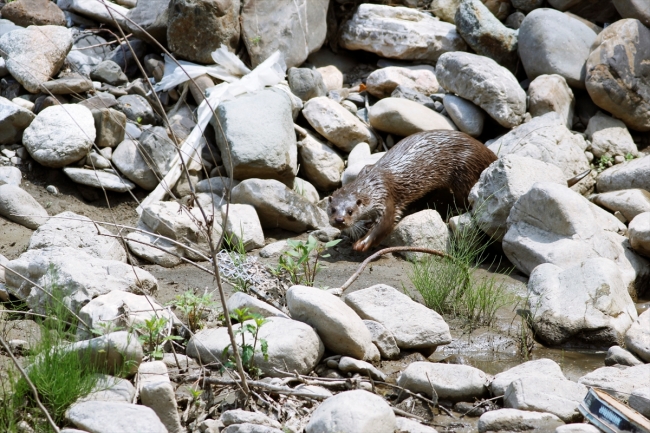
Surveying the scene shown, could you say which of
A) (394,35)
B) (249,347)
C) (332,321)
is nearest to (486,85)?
(394,35)

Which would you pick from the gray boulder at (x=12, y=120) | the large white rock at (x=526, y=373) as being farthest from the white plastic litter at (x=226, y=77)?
the large white rock at (x=526, y=373)

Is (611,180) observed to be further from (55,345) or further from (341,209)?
(55,345)

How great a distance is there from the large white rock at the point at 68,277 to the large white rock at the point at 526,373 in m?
A: 2.13

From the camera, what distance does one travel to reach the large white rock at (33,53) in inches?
268

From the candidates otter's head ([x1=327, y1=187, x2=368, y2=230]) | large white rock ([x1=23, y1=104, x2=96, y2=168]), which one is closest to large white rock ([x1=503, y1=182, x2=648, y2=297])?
otter's head ([x1=327, y1=187, x2=368, y2=230])

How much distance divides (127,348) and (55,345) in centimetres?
33

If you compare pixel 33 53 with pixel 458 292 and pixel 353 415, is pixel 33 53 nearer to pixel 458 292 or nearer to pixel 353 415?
pixel 458 292

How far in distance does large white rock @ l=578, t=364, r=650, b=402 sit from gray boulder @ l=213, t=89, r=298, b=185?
3.37 metres

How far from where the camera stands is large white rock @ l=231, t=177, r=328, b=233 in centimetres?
631

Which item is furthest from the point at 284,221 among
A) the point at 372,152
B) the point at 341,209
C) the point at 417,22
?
the point at 417,22

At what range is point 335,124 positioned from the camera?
24.2 feet

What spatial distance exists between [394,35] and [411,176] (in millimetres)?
2208

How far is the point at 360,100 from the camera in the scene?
797 cm

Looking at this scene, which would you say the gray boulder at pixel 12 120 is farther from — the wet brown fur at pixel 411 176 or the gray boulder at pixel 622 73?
the gray boulder at pixel 622 73
